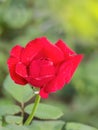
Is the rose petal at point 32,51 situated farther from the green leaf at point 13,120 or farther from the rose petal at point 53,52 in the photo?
the green leaf at point 13,120

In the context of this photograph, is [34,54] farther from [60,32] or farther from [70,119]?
[60,32]

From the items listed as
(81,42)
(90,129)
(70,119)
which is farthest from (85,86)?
(90,129)

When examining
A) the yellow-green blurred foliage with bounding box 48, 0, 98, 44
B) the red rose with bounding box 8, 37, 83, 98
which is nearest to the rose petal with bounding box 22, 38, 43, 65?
the red rose with bounding box 8, 37, 83, 98

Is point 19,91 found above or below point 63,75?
below

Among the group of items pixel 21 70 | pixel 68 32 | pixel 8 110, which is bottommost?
pixel 68 32

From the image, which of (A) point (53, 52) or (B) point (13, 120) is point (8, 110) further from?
(A) point (53, 52)

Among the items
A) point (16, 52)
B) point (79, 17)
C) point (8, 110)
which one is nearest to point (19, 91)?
point (8, 110)

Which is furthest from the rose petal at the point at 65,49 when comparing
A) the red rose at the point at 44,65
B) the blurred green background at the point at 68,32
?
the blurred green background at the point at 68,32
